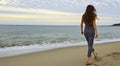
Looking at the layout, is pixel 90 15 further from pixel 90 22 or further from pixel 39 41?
pixel 39 41

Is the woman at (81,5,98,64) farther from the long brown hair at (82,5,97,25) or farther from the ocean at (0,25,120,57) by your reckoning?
the ocean at (0,25,120,57)

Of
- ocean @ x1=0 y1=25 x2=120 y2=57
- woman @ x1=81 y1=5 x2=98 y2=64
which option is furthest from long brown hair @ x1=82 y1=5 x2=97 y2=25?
ocean @ x1=0 y1=25 x2=120 y2=57

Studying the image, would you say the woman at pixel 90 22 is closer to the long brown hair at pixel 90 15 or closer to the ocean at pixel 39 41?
the long brown hair at pixel 90 15

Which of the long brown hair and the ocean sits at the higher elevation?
the long brown hair

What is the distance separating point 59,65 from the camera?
23.9 ft

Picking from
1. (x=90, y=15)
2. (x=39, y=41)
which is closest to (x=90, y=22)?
(x=90, y=15)

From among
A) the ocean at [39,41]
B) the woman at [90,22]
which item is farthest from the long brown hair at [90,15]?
the ocean at [39,41]

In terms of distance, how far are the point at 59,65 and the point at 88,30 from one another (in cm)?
140

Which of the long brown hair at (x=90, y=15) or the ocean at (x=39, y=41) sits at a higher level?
the long brown hair at (x=90, y=15)

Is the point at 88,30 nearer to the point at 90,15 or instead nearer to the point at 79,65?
the point at 90,15

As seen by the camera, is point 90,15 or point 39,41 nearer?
point 90,15

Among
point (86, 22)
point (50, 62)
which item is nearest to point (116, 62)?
point (86, 22)

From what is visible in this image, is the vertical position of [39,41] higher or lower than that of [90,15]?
lower

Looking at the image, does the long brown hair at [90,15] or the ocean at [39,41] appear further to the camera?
the ocean at [39,41]
